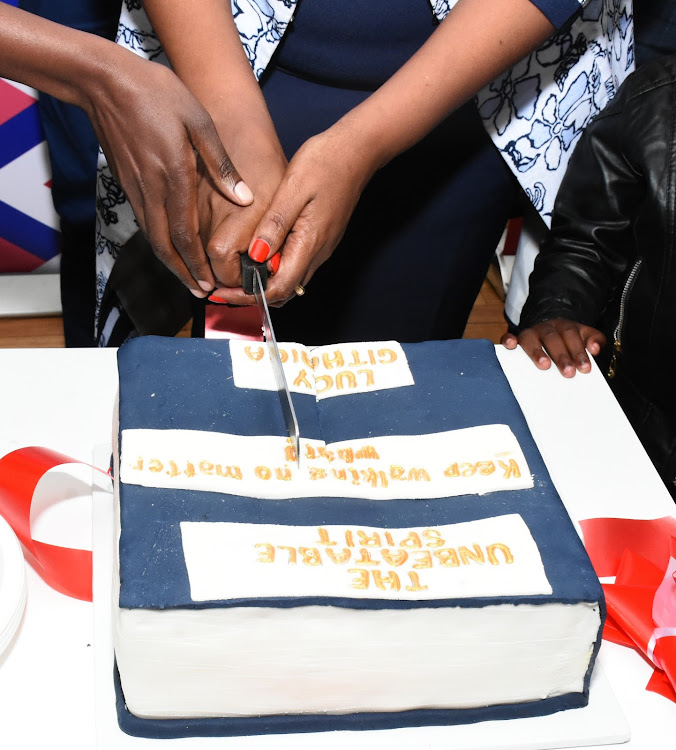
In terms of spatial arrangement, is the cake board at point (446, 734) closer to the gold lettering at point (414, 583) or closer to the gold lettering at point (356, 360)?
the gold lettering at point (414, 583)

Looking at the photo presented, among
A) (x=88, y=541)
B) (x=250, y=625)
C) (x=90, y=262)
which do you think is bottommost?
(x=90, y=262)

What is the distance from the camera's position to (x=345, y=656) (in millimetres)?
641

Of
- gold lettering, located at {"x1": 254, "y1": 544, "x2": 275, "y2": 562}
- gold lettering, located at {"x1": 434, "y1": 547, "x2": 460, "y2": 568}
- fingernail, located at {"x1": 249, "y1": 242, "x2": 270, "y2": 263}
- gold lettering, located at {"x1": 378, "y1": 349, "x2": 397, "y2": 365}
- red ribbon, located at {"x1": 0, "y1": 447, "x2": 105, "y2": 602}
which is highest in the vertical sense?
fingernail, located at {"x1": 249, "y1": 242, "x2": 270, "y2": 263}

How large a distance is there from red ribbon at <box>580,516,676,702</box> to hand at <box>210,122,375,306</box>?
0.39m

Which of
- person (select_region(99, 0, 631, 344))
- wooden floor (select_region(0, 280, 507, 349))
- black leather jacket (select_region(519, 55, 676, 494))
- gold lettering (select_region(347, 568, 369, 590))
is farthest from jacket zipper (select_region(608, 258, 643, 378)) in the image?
wooden floor (select_region(0, 280, 507, 349))

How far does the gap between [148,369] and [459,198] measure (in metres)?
0.62

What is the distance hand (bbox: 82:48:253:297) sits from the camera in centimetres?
92

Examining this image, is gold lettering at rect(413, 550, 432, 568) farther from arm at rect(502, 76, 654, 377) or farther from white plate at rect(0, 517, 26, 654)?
arm at rect(502, 76, 654, 377)

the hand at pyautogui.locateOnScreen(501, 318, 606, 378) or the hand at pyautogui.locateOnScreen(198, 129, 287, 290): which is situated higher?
the hand at pyautogui.locateOnScreen(198, 129, 287, 290)

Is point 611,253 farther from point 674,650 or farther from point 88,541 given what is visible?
point 88,541

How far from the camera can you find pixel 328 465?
726mm

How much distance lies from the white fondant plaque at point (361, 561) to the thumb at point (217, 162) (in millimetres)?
463

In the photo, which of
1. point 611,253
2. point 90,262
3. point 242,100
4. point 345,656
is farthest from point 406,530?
point 90,262

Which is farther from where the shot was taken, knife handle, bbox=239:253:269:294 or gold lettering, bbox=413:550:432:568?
knife handle, bbox=239:253:269:294
